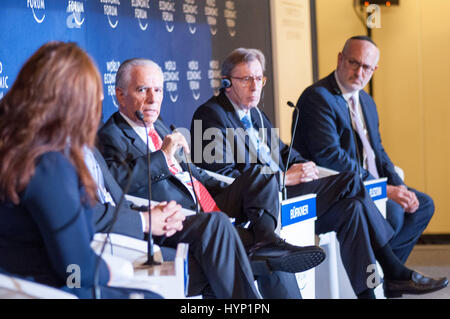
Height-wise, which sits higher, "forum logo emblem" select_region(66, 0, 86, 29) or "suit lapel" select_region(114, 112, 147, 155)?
"forum logo emblem" select_region(66, 0, 86, 29)

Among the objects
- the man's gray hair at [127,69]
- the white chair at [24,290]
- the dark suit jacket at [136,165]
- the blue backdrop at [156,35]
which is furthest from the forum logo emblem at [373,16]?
the white chair at [24,290]

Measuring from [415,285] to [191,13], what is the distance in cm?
245

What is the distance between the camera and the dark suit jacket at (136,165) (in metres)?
2.97

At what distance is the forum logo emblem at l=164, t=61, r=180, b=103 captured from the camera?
4473 mm

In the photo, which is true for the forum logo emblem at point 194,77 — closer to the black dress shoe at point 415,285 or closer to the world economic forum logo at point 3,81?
the world economic forum logo at point 3,81

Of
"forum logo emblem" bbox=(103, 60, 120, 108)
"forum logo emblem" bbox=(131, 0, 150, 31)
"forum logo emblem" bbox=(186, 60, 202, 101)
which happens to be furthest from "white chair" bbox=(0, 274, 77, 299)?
"forum logo emblem" bbox=(186, 60, 202, 101)

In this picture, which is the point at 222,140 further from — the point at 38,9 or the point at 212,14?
the point at 212,14

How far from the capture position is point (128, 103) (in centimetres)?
329

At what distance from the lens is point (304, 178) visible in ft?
12.7

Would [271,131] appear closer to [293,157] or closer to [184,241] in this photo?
[293,157]

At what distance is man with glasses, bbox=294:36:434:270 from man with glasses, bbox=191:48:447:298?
0.44m

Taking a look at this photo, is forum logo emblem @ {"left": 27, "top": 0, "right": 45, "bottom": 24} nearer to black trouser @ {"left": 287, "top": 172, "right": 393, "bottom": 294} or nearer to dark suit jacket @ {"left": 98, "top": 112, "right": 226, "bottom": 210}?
dark suit jacket @ {"left": 98, "top": 112, "right": 226, "bottom": 210}

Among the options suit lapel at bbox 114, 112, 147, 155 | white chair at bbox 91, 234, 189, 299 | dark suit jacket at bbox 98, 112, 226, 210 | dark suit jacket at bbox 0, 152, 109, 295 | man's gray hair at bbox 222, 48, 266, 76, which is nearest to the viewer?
dark suit jacket at bbox 0, 152, 109, 295

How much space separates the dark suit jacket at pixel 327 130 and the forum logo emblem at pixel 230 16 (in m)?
1.11
